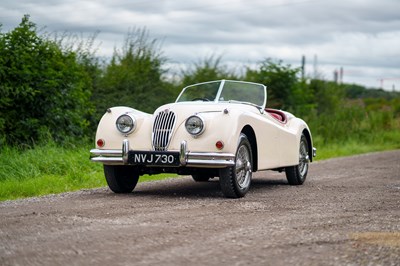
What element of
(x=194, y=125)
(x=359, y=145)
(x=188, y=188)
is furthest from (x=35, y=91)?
(x=359, y=145)

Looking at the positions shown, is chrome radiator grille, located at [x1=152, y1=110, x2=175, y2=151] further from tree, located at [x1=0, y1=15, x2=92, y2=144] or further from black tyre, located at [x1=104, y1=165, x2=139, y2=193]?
tree, located at [x1=0, y1=15, x2=92, y2=144]

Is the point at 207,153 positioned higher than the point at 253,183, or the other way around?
the point at 207,153

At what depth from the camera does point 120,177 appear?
10.0 meters

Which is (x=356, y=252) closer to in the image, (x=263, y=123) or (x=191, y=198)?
(x=191, y=198)

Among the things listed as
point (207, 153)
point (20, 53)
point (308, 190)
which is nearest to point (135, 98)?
point (20, 53)

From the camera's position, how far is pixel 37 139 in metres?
15.8

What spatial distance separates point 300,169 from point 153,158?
354cm

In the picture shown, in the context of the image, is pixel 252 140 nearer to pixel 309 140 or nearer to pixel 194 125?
pixel 194 125

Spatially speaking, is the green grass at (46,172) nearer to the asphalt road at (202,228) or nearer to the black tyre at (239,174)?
the asphalt road at (202,228)

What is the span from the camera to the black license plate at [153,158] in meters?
9.15

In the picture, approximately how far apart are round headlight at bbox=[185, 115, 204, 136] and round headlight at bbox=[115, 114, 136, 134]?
0.71 m

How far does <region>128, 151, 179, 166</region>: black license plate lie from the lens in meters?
9.15

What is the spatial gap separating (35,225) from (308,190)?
505 cm

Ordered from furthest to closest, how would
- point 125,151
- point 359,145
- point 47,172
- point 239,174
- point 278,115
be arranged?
point 359,145 → point 47,172 → point 278,115 → point 239,174 → point 125,151
